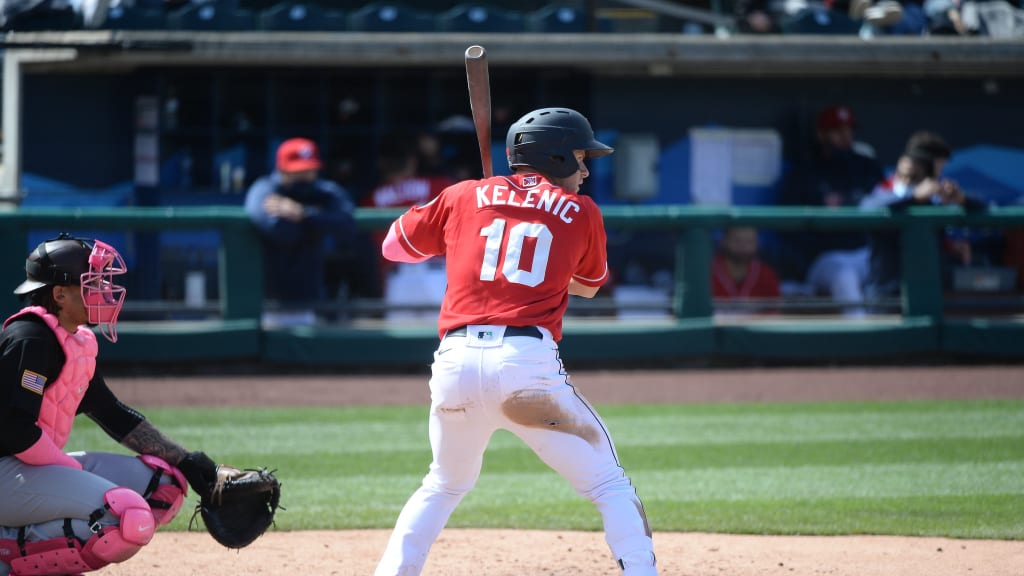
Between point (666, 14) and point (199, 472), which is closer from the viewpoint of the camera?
point (199, 472)

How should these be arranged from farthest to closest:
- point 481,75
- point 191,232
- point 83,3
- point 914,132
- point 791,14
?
point 914,132 → point 791,14 → point 83,3 → point 191,232 → point 481,75

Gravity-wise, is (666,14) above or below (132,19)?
above

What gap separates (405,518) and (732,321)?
21.8 feet

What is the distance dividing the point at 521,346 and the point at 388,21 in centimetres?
806

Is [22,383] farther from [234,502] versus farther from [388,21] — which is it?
[388,21]

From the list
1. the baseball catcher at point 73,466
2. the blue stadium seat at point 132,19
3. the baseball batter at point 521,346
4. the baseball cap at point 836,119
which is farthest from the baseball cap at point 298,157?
the baseball batter at point 521,346

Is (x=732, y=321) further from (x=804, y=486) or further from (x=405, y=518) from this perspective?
(x=405, y=518)

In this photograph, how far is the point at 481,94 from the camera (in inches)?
180

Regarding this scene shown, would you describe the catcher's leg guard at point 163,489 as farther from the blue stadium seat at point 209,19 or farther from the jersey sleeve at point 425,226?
the blue stadium seat at point 209,19

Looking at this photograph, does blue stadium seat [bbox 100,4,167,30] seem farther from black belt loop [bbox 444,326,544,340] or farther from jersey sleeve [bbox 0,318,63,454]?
black belt loop [bbox 444,326,544,340]

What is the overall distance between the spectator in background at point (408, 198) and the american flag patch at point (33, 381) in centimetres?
585

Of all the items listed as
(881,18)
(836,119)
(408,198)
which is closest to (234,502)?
(408,198)

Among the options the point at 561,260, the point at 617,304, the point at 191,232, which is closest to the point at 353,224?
the point at 191,232

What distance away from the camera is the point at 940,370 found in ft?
33.9
